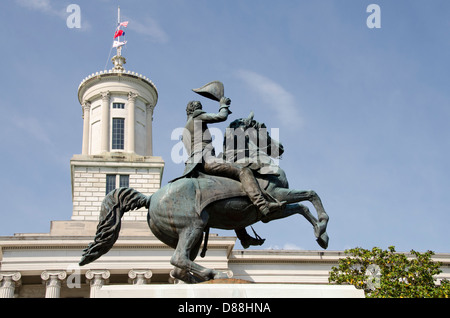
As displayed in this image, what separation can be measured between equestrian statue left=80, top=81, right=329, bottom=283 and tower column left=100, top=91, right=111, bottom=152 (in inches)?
1714

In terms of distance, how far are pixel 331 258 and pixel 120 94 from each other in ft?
73.2

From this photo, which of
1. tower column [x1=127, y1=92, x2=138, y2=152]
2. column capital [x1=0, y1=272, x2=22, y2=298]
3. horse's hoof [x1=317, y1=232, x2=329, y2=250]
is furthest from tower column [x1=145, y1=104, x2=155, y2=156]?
horse's hoof [x1=317, y1=232, x2=329, y2=250]

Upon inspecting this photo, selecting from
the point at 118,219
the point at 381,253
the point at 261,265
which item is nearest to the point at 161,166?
the point at 261,265

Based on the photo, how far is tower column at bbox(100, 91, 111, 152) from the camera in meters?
53.9

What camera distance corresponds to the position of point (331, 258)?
161 feet

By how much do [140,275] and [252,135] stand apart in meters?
36.5

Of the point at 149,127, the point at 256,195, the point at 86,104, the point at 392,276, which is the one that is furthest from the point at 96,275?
the point at 256,195

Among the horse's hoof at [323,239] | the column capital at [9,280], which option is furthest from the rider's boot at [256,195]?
the column capital at [9,280]

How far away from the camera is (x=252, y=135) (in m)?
11.3

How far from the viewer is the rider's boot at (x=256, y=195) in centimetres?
1036

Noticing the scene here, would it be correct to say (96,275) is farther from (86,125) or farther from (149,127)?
(149,127)

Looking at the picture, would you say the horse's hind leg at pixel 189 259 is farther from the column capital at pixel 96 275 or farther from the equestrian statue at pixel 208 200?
the column capital at pixel 96 275
